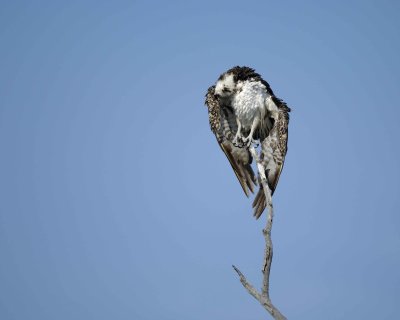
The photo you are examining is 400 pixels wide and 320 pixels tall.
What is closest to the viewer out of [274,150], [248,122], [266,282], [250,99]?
[266,282]

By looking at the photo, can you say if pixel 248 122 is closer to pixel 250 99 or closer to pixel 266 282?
pixel 250 99

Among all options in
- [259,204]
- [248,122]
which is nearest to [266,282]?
[259,204]

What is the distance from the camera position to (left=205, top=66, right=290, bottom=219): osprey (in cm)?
1277

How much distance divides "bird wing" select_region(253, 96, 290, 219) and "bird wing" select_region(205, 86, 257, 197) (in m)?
0.45

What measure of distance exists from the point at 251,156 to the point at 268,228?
2735mm

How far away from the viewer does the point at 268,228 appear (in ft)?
36.9

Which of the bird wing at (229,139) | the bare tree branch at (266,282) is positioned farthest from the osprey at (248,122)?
the bare tree branch at (266,282)

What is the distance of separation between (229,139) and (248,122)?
2.19 feet

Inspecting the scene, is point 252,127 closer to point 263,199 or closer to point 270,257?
point 263,199

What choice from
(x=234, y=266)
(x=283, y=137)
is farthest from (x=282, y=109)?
(x=234, y=266)

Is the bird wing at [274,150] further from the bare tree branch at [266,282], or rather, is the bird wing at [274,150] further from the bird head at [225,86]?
the bare tree branch at [266,282]

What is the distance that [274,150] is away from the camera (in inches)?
508

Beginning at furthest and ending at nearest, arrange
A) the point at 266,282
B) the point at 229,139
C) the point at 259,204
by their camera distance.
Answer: the point at 229,139 → the point at 259,204 → the point at 266,282

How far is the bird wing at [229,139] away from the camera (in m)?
13.2
